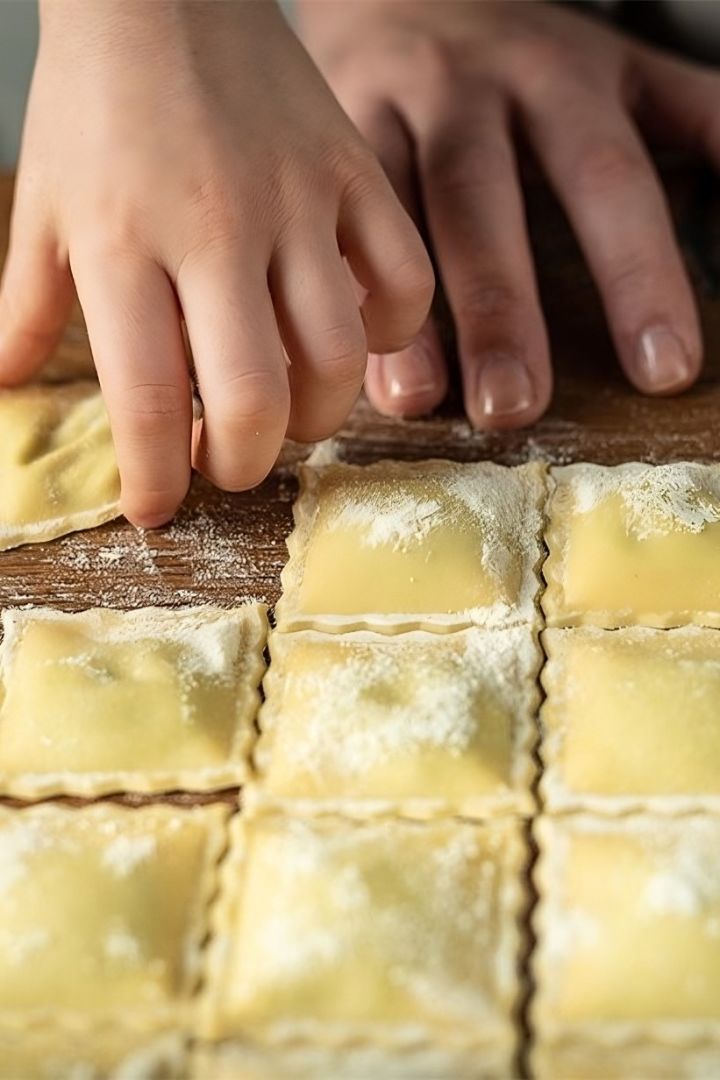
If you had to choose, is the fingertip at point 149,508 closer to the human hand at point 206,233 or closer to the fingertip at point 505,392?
the human hand at point 206,233

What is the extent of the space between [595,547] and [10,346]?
1.73 feet

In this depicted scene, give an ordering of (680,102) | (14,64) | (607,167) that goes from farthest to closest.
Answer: (14,64) < (680,102) < (607,167)

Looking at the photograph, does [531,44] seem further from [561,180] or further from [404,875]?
[404,875]

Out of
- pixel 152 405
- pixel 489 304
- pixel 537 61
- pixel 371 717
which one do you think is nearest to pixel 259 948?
pixel 371 717

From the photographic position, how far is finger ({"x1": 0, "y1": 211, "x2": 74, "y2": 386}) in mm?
984

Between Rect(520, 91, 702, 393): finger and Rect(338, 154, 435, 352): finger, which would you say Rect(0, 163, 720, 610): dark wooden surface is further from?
Rect(338, 154, 435, 352): finger

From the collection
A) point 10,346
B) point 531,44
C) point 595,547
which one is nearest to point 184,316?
point 10,346

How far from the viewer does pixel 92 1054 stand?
652 mm

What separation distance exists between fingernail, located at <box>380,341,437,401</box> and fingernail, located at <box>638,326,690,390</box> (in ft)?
0.61

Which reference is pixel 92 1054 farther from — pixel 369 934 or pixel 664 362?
pixel 664 362

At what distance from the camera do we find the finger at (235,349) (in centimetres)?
85

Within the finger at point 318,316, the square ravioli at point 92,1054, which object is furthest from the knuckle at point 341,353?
the square ravioli at point 92,1054

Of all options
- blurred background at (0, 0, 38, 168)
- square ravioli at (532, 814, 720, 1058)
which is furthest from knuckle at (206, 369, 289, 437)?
blurred background at (0, 0, 38, 168)

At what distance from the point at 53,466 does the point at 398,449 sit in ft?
0.96
